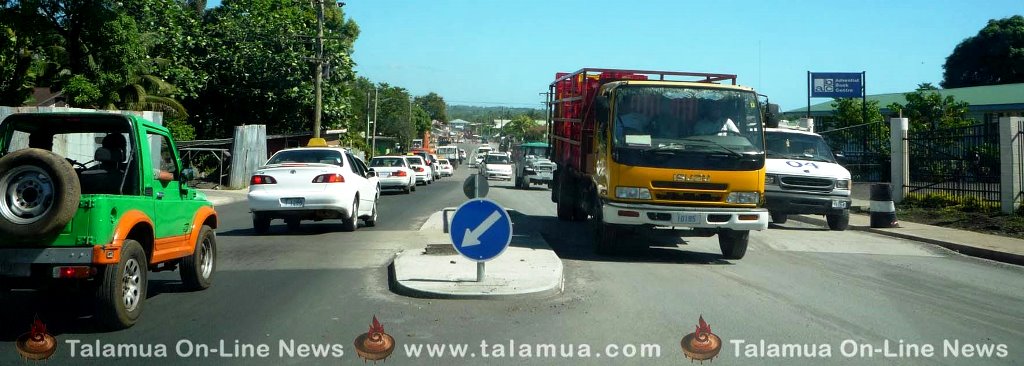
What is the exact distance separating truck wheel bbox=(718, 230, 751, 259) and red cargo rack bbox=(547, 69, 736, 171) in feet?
8.65

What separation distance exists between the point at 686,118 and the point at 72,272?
313 inches

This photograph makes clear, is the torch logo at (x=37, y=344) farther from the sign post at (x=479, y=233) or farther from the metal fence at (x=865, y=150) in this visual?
the metal fence at (x=865, y=150)

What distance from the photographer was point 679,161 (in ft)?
37.6

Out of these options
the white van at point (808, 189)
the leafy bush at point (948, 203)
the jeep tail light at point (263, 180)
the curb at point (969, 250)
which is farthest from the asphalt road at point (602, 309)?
the leafy bush at point (948, 203)

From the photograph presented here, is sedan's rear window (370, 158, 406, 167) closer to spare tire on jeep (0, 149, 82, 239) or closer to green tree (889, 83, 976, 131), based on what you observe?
green tree (889, 83, 976, 131)

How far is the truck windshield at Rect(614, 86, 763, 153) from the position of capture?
11.7 m

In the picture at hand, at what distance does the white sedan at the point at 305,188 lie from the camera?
1456 centimetres

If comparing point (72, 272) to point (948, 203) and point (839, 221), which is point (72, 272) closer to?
point (839, 221)

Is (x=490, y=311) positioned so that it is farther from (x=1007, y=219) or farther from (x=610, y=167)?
(x=1007, y=219)

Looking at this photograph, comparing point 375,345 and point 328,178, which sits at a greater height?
point 328,178

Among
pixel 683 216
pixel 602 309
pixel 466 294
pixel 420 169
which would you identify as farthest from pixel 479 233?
pixel 420 169

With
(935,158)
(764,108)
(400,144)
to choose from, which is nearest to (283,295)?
(764,108)

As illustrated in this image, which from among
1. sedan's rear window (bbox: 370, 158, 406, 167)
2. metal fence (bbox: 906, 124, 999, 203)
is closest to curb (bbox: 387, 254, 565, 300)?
metal fence (bbox: 906, 124, 999, 203)

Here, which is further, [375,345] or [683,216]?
[683,216]
